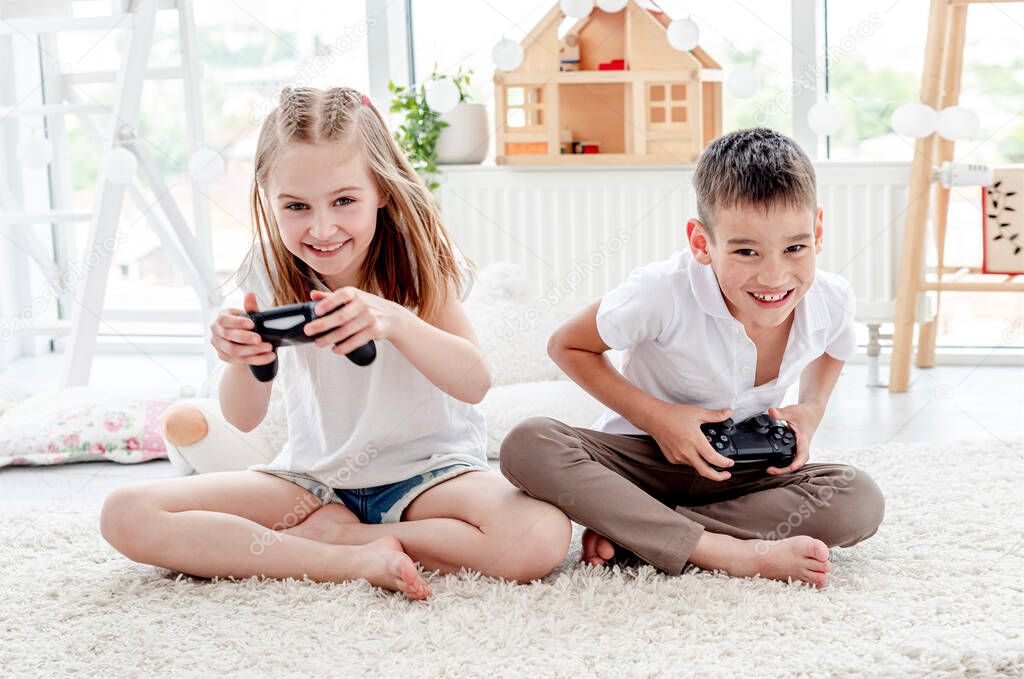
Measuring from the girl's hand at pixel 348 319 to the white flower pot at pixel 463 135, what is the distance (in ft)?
5.32

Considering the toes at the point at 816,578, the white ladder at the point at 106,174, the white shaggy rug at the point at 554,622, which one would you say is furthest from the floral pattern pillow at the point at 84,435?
the toes at the point at 816,578

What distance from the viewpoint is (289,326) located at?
1159 millimetres

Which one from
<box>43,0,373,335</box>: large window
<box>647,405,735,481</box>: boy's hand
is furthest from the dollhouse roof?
<box>647,405,735,481</box>: boy's hand

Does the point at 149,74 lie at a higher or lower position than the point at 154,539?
higher

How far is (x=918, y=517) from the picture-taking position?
1.44 m

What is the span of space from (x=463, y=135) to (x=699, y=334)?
5.13 feet

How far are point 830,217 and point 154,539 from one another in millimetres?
1750

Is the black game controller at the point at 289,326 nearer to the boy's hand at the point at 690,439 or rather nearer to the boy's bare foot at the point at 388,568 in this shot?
the boy's bare foot at the point at 388,568

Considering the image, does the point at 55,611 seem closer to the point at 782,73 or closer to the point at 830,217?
the point at 830,217

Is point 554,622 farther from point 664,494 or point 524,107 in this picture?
point 524,107

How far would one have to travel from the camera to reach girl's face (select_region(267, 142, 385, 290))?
48.0 inches

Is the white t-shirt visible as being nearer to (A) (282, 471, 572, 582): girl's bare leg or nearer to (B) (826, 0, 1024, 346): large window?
(A) (282, 471, 572, 582): girl's bare leg

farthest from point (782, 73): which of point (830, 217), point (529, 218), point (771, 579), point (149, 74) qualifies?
point (771, 579)

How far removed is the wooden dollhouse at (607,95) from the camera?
2.55 meters
